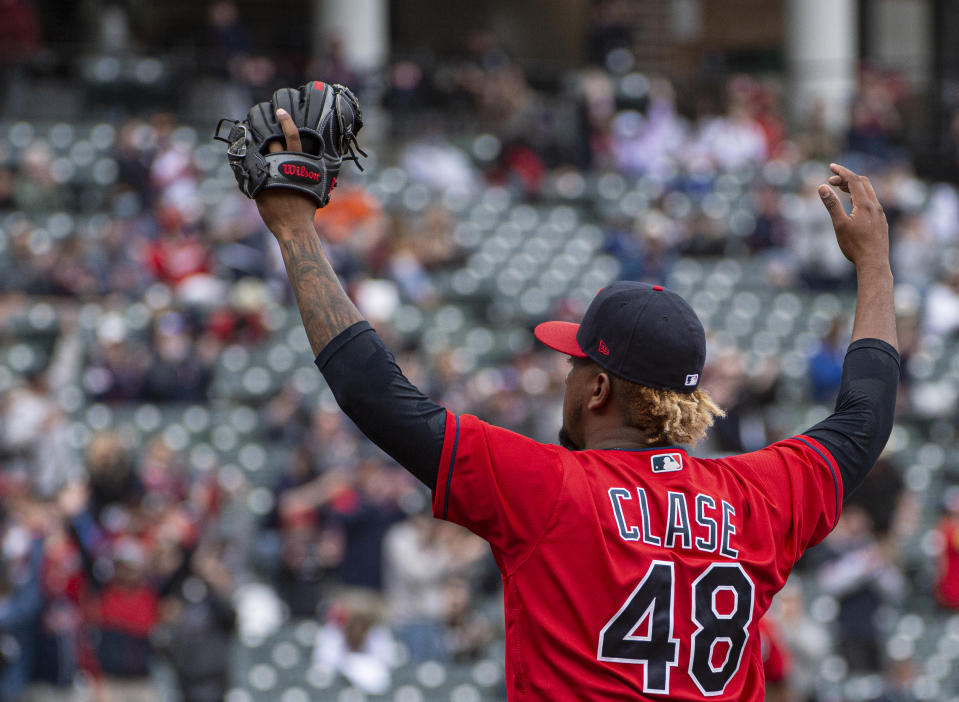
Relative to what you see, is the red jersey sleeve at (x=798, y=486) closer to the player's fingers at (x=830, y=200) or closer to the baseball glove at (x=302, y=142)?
the player's fingers at (x=830, y=200)

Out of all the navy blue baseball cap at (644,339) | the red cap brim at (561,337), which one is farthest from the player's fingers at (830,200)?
the red cap brim at (561,337)

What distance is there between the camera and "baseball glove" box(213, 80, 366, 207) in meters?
2.29

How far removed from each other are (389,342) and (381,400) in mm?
9162

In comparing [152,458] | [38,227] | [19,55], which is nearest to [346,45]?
[19,55]

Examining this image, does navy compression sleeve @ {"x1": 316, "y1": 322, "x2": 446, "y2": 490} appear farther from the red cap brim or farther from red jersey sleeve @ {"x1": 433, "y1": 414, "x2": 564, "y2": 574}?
the red cap brim

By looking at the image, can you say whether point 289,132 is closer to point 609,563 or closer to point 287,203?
point 287,203

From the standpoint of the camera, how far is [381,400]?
219 centimetres

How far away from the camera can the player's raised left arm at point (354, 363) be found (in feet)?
7.20

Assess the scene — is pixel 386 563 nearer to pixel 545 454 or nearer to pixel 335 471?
pixel 335 471

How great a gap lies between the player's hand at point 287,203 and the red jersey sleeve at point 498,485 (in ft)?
1.44

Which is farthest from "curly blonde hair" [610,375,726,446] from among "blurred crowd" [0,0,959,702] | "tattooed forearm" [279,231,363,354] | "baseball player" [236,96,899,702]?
"blurred crowd" [0,0,959,702]

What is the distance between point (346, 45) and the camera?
16.9 metres

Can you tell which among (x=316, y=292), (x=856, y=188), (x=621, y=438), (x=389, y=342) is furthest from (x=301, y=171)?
(x=389, y=342)

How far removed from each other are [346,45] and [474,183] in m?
2.95
